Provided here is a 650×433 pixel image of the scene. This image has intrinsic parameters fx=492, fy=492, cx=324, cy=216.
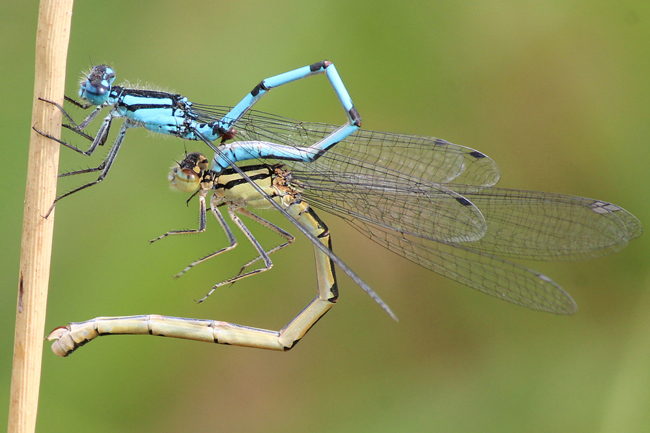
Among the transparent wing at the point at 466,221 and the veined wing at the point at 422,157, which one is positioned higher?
the veined wing at the point at 422,157

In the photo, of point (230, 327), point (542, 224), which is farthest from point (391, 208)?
point (230, 327)

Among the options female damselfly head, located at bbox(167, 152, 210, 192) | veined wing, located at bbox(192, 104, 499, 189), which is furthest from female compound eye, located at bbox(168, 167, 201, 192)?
veined wing, located at bbox(192, 104, 499, 189)

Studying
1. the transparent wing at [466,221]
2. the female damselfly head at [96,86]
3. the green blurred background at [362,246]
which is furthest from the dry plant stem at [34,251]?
the transparent wing at [466,221]

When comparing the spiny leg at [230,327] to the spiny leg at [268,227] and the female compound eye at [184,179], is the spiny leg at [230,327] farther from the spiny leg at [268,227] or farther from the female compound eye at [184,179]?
the female compound eye at [184,179]

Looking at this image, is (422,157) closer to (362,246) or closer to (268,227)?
(362,246)

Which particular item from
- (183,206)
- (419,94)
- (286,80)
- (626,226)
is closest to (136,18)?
(183,206)
